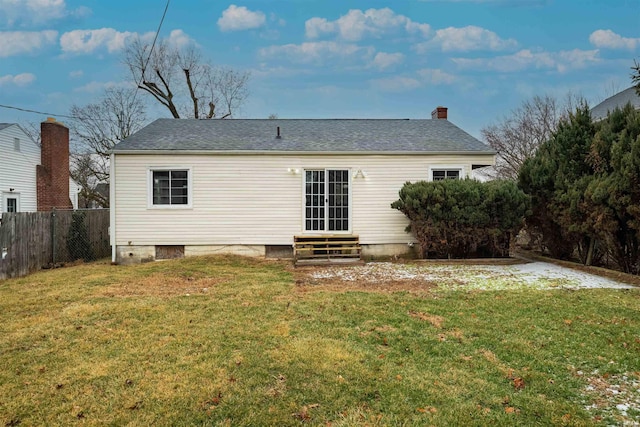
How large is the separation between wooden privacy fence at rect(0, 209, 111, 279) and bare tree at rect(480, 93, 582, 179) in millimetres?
17230

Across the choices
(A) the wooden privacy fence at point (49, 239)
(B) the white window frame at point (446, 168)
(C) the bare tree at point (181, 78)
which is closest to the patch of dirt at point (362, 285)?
(B) the white window frame at point (446, 168)

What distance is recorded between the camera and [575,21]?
Answer: 1602 cm

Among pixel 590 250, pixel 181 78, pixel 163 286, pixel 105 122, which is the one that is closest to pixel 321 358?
pixel 163 286

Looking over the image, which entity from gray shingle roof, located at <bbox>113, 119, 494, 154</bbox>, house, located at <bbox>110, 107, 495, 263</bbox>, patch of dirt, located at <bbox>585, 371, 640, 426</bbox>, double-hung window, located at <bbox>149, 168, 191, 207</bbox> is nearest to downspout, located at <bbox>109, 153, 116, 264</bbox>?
house, located at <bbox>110, 107, 495, 263</bbox>

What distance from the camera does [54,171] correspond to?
16.1 m

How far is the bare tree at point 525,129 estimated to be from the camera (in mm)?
18094

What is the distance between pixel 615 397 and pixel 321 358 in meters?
2.47

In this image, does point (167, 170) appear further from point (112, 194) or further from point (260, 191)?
point (260, 191)

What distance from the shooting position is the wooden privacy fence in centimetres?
827

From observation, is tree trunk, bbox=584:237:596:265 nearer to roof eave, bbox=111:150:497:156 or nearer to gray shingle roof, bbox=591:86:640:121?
roof eave, bbox=111:150:497:156

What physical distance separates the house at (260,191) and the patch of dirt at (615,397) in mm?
7218

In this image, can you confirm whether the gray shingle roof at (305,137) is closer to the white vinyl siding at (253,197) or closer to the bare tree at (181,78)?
the white vinyl siding at (253,197)

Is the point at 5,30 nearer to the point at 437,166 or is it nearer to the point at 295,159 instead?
the point at 295,159

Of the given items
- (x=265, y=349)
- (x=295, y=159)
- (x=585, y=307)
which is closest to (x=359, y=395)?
(x=265, y=349)
